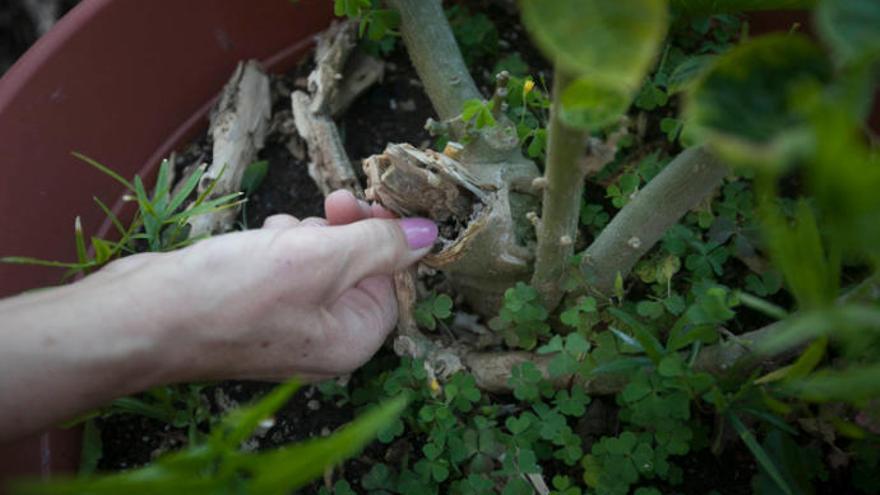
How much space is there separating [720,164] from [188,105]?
100 cm

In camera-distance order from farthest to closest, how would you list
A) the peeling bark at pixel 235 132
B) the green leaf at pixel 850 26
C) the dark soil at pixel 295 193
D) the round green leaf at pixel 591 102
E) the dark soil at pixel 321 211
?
the peeling bark at pixel 235 132
the dark soil at pixel 295 193
the dark soil at pixel 321 211
the round green leaf at pixel 591 102
the green leaf at pixel 850 26

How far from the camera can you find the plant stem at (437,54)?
1.21 m

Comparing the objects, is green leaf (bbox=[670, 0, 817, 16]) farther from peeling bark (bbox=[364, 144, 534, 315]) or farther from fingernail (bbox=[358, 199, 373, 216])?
fingernail (bbox=[358, 199, 373, 216])

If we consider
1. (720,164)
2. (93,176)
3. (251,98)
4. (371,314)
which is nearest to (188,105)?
(251,98)

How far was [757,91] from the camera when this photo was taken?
0.49m

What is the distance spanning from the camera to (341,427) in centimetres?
126

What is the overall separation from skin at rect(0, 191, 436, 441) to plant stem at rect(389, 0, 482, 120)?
24 centimetres

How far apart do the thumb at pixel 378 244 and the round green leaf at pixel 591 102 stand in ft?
1.51

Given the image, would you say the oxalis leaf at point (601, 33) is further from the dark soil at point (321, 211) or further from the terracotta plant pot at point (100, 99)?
the terracotta plant pot at point (100, 99)

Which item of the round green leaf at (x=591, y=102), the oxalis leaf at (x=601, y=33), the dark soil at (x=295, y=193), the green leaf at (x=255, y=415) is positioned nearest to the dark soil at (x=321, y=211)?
the dark soil at (x=295, y=193)

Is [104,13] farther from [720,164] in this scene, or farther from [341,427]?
[720,164]

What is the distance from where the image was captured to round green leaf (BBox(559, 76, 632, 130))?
566 millimetres

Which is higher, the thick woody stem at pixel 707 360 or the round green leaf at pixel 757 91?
the round green leaf at pixel 757 91

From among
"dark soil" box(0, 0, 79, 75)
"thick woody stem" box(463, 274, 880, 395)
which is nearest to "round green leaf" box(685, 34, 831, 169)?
"thick woody stem" box(463, 274, 880, 395)
